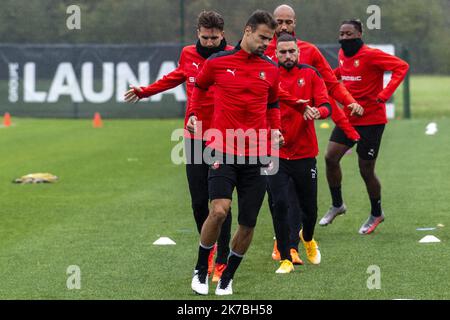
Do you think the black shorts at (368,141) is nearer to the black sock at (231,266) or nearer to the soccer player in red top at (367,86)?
the soccer player in red top at (367,86)

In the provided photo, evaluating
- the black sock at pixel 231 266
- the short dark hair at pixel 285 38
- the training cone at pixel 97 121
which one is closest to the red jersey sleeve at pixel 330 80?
the short dark hair at pixel 285 38

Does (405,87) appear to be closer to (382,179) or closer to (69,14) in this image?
(69,14)

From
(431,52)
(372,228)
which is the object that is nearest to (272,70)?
(372,228)

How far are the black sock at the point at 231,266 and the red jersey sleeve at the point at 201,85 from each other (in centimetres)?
119

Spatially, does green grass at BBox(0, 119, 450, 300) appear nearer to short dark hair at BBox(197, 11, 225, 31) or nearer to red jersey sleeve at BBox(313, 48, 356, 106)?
red jersey sleeve at BBox(313, 48, 356, 106)

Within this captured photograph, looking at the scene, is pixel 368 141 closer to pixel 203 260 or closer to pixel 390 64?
pixel 390 64

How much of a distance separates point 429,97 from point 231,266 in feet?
102

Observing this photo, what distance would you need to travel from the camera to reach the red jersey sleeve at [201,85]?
8.62 meters

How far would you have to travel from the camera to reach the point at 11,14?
34250 millimetres

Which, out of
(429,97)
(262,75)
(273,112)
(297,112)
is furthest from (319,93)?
(429,97)

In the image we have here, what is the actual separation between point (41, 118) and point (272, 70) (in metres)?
24.2

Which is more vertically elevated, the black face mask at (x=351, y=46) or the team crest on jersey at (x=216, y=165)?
the black face mask at (x=351, y=46)

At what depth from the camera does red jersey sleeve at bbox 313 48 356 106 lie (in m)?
10.4

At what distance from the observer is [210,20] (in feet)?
29.7
